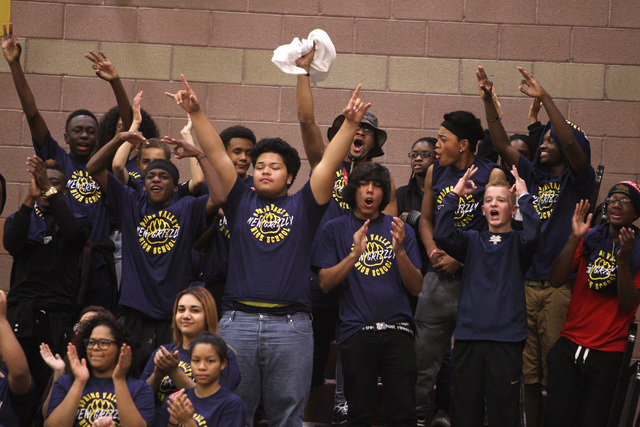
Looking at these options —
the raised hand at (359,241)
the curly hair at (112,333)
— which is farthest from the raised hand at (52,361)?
→ the raised hand at (359,241)

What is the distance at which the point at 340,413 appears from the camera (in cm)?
484

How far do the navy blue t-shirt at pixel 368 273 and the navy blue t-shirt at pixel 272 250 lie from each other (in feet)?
1.26

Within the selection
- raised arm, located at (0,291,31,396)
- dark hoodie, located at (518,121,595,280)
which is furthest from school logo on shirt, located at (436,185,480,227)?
raised arm, located at (0,291,31,396)

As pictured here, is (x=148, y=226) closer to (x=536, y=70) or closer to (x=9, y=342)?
(x=9, y=342)

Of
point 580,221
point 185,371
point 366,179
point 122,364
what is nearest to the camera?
point 122,364

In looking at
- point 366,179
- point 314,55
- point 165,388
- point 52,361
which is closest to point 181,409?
point 165,388

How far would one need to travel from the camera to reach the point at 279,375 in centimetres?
401

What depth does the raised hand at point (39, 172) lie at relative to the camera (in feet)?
14.6

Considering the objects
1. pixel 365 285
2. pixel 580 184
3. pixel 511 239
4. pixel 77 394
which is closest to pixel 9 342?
pixel 77 394

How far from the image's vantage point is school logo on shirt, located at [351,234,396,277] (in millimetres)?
4535

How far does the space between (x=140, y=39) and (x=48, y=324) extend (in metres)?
2.78

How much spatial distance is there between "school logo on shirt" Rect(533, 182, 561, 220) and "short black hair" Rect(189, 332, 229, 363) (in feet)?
6.68

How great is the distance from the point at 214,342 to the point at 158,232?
0.92 meters

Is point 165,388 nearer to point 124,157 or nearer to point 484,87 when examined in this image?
point 124,157
